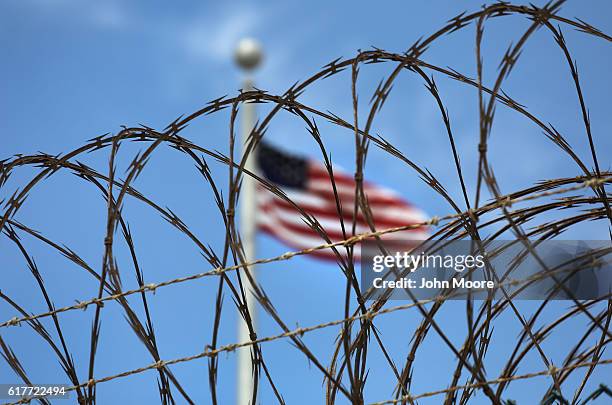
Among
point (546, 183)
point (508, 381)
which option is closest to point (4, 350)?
point (508, 381)

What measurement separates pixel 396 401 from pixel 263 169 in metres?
10.5

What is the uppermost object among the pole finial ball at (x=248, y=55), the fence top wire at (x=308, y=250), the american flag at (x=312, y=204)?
the pole finial ball at (x=248, y=55)

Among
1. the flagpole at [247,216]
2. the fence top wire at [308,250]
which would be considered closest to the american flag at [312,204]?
the flagpole at [247,216]

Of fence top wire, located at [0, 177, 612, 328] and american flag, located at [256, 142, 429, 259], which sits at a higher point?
american flag, located at [256, 142, 429, 259]

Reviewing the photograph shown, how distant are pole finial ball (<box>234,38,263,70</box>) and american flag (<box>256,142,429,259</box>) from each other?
1422 millimetres

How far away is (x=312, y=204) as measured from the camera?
1337 cm

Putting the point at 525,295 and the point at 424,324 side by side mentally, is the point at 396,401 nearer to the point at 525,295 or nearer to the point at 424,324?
the point at 424,324

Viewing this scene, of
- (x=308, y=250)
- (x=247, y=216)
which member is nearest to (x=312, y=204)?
(x=247, y=216)

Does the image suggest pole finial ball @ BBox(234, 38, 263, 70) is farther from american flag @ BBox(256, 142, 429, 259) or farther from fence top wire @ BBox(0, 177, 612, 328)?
fence top wire @ BBox(0, 177, 612, 328)

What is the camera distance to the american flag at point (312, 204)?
13.1 m

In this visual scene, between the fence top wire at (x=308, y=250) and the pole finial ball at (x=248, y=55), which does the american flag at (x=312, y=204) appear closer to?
the pole finial ball at (x=248, y=55)

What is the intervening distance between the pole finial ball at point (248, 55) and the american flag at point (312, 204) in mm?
1422

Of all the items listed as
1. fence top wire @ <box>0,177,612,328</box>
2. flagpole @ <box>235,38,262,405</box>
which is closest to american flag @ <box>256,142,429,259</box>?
flagpole @ <box>235,38,262,405</box>

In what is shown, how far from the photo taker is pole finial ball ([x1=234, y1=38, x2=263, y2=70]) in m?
13.2
